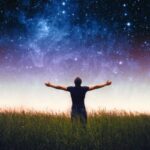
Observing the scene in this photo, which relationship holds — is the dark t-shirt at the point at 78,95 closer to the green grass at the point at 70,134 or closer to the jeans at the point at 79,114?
the jeans at the point at 79,114

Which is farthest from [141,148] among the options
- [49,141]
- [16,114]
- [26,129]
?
[16,114]

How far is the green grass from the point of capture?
26.6 ft

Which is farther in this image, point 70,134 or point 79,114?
point 79,114

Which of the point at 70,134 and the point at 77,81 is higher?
the point at 77,81

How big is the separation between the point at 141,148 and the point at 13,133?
325 cm

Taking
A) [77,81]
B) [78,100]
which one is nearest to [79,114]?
[78,100]

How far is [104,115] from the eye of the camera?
10.7 meters

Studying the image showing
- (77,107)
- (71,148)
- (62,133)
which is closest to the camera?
(71,148)

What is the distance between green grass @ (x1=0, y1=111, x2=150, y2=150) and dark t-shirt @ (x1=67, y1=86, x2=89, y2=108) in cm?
55

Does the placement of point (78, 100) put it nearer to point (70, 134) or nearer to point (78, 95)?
point (78, 95)

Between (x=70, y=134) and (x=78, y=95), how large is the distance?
1387mm

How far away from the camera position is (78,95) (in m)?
9.49

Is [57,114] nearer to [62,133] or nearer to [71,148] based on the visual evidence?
[62,133]

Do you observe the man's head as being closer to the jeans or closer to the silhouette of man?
the silhouette of man
